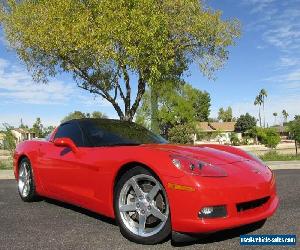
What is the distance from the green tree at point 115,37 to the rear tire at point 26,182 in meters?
7.96

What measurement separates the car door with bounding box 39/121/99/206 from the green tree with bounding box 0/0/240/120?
859cm

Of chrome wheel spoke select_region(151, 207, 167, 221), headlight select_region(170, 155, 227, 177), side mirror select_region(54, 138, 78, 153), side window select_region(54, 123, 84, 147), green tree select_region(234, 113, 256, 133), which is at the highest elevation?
green tree select_region(234, 113, 256, 133)

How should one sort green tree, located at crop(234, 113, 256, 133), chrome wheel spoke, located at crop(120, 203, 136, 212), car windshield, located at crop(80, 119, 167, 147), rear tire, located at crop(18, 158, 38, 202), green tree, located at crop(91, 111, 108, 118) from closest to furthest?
chrome wheel spoke, located at crop(120, 203, 136, 212) → car windshield, located at crop(80, 119, 167, 147) → rear tire, located at crop(18, 158, 38, 202) → green tree, located at crop(91, 111, 108, 118) → green tree, located at crop(234, 113, 256, 133)

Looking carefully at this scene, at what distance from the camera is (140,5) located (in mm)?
14961

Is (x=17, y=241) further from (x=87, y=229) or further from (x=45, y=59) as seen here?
(x=45, y=59)

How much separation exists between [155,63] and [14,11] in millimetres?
6090

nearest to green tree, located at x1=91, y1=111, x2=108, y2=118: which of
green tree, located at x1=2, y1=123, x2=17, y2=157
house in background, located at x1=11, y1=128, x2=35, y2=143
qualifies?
house in background, located at x1=11, y1=128, x2=35, y2=143

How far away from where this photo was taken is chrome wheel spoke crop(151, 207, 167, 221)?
4242mm

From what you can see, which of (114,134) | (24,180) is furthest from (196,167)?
(24,180)

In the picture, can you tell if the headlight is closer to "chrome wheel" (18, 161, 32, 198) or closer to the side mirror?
the side mirror

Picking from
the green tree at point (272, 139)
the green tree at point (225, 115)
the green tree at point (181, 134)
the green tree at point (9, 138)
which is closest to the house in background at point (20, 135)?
the green tree at point (9, 138)

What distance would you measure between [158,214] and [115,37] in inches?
430

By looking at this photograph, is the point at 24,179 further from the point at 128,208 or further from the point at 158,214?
the point at 158,214

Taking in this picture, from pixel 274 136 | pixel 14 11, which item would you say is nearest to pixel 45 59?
pixel 14 11
